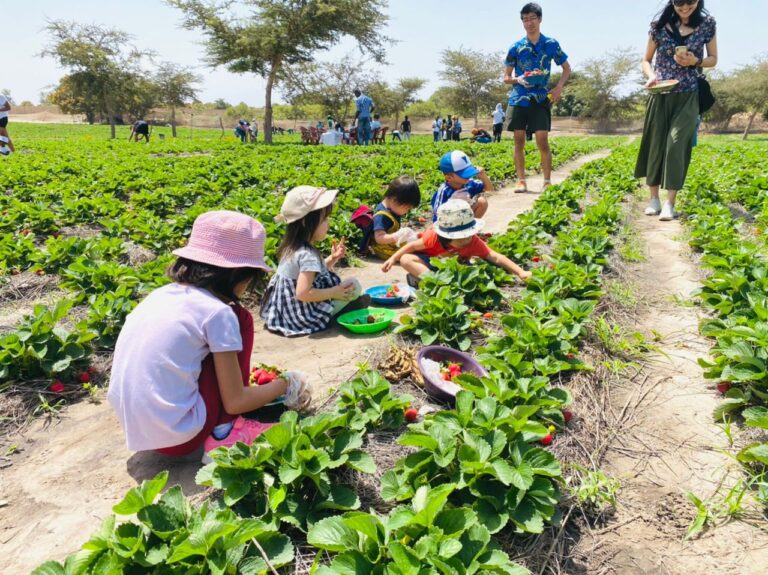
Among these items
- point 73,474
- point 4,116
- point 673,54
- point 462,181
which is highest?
point 4,116

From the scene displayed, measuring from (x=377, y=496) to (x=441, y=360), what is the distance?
115cm

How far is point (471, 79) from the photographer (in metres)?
57.9

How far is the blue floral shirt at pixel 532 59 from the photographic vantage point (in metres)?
8.12

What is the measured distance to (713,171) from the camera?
37.1 ft

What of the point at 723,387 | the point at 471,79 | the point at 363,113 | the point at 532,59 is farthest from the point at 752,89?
the point at 723,387

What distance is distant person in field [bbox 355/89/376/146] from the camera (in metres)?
22.4

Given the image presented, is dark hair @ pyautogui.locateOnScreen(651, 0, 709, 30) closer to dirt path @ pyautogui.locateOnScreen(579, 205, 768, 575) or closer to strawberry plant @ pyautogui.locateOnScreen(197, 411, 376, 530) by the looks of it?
dirt path @ pyautogui.locateOnScreen(579, 205, 768, 575)

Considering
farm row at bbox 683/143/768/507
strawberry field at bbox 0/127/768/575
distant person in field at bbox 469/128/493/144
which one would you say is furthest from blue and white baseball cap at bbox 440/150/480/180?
distant person in field at bbox 469/128/493/144

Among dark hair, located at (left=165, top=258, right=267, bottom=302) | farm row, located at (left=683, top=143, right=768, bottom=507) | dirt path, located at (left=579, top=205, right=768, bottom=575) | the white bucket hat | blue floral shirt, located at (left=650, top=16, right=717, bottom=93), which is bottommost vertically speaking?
dirt path, located at (left=579, top=205, right=768, bottom=575)

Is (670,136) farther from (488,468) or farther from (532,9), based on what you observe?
(488,468)

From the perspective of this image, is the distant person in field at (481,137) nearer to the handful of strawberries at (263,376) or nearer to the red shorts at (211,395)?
the handful of strawberries at (263,376)

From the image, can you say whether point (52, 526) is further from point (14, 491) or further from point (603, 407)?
point (603, 407)

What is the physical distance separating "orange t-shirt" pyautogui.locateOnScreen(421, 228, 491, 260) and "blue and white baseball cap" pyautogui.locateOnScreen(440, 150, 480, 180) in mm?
1067

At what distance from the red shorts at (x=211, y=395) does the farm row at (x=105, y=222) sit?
1.30 metres
